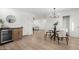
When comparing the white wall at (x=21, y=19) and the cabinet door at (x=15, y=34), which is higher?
the white wall at (x=21, y=19)

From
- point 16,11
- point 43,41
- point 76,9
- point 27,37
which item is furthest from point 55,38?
point 16,11

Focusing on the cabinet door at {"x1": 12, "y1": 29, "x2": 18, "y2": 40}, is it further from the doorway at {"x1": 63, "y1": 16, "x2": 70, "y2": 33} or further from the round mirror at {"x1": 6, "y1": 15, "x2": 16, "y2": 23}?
the doorway at {"x1": 63, "y1": 16, "x2": 70, "y2": 33}

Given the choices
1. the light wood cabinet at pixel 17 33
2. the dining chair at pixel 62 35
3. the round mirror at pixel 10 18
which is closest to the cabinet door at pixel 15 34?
the light wood cabinet at pixel 17 33

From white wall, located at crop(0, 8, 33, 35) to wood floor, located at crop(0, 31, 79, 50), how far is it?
22cm

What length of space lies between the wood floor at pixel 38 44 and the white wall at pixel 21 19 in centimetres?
22

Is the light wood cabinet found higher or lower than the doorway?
lower

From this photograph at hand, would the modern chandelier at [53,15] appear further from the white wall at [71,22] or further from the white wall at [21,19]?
the white wall at [21,19]

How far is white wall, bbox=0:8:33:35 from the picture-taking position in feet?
8.85

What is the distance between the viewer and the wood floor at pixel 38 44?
2.77 meters

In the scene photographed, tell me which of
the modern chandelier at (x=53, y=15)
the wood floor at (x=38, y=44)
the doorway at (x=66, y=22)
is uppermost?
the modern chandelier at (x=53, y=15)

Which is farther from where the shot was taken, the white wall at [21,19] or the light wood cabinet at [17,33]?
the light wood cabinet at [17,33]

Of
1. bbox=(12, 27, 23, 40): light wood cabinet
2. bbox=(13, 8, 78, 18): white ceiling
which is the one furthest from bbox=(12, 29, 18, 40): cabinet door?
bbox=(13, 8, 78, 18): white ceiling

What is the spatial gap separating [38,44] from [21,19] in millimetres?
897

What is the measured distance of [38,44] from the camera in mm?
2830
